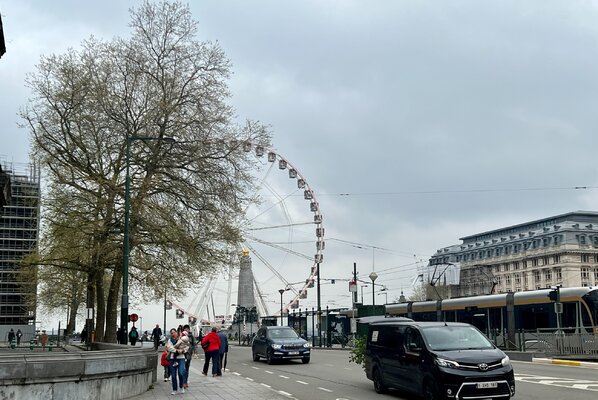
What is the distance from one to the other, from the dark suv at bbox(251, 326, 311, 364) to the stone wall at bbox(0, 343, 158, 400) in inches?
534

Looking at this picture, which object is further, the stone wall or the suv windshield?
the suv windshield

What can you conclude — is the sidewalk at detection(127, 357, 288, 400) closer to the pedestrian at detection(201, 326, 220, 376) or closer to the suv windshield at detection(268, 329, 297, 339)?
the pedestrian at detection(201, 326, 220, 376)

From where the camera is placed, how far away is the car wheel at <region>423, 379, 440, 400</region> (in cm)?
1355

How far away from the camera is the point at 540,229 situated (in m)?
126

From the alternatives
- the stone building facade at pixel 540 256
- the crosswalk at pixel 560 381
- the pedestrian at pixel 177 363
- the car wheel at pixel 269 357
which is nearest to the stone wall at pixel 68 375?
the pedestrian at pixel 177 363

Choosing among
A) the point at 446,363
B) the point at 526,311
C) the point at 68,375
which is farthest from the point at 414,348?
the point at 526,311

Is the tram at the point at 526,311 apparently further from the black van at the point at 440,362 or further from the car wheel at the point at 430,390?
the car wheel at the point at 430,390

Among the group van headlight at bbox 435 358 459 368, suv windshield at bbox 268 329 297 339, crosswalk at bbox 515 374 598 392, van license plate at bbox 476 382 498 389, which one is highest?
suv windshield at bbox 268 329 297 339

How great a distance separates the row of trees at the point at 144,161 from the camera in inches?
1335

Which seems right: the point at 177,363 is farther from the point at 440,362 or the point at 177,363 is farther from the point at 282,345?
the point at 282,345

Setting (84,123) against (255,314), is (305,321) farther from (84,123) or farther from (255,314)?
(84,123)

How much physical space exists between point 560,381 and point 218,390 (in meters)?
9.47

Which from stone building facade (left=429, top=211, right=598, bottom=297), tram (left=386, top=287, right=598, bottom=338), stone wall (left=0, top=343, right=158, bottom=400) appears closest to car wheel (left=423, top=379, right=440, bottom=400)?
stone wall (left=0, top=343, right=158, bottom=400)

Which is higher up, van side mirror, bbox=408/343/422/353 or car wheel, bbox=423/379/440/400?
van side mirror, bbox=408/343/422/353
